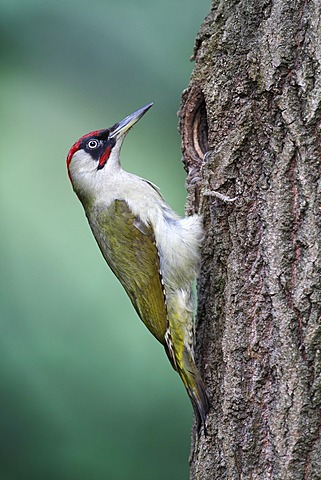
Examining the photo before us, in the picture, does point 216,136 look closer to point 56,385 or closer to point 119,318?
point 119,318

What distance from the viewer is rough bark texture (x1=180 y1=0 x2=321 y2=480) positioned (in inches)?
90.4

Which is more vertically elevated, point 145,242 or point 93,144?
point 93,144

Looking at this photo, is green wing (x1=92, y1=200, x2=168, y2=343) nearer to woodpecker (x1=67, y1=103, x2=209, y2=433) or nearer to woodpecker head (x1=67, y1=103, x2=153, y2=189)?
woodpecker (x1=67, y1=103, x2=209, y2=433)

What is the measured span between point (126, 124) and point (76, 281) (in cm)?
121

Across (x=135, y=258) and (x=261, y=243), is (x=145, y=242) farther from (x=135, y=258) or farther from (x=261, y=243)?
(x=261, y=243)

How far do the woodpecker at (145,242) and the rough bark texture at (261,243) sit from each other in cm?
8

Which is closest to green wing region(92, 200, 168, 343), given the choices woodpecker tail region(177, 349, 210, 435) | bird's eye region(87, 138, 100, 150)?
woodpecker tail region(177, 349, 210, 435)

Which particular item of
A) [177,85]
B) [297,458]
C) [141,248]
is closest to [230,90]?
[141,248]

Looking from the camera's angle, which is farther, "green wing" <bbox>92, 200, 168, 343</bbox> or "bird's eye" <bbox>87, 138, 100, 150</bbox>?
"bird's eye" <bbox>87, 138, 100, 150</bbox>

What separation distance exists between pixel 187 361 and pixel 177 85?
2224 mm

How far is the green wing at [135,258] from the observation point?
3.07m

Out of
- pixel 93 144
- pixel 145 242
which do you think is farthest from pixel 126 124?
pixel 145 242

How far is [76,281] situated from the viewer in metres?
4.32

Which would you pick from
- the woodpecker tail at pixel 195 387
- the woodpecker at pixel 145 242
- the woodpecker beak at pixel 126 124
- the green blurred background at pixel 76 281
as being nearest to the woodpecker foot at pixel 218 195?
the woodpecker at pixel 145 242
